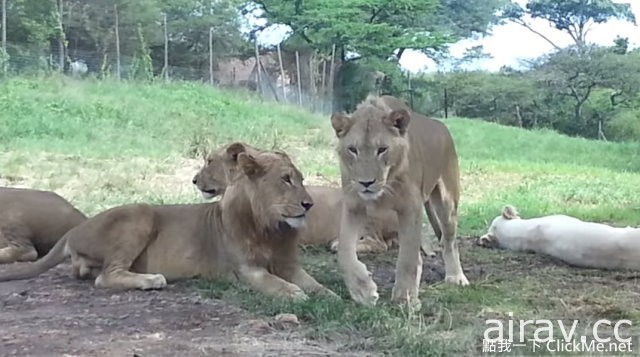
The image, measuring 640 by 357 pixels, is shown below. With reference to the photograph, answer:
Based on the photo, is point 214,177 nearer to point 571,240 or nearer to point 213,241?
point 213,241

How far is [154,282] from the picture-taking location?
489 cm

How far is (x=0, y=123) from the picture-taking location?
11750mm

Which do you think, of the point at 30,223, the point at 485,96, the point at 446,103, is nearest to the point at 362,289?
the point at 30,223

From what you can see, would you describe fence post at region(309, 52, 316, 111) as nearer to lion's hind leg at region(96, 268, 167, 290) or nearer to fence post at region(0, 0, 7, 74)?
fence post at region(0, 0, 7, 74)

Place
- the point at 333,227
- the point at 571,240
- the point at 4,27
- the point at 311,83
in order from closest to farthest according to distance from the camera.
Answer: the point at 571,240 → the point at 333,227 → the point at 4,27 → the point at 311,83

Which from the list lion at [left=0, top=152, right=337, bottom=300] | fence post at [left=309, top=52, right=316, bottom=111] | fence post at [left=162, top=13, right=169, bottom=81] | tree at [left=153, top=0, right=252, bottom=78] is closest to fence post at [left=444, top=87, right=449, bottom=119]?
fence post at [left=309, top=52, right=316, bottom=111]

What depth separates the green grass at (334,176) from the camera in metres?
4.16

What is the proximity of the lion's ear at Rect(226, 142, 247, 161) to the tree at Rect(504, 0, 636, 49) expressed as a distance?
1935cm

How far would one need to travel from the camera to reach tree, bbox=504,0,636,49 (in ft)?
78.1

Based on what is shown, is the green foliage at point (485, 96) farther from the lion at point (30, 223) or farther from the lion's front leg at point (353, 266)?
the lion's front leg at point (353, 266)

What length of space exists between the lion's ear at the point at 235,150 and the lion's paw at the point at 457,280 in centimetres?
121

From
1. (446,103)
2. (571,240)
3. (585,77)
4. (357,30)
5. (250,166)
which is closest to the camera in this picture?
(250,166)

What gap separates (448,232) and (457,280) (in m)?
0.26

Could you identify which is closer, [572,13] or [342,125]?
[342,125]
